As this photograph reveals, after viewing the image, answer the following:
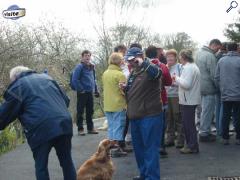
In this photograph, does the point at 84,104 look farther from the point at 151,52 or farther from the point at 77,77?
the point at 151,52

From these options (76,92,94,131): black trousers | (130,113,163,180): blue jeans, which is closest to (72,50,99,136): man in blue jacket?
(76,92,94,131): black trousers

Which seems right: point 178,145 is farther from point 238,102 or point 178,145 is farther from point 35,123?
point 35,123

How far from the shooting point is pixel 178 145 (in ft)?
30.7

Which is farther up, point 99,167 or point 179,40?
point 179,40

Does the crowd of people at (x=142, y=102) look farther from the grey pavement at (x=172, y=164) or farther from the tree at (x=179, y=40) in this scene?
the tree at (x=179, y=40)

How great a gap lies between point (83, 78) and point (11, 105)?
208 inches

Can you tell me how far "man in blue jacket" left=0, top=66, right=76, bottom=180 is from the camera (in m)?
5.88

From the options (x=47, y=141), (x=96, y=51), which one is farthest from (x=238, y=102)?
(x=96, y=51)

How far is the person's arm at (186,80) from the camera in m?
8.66

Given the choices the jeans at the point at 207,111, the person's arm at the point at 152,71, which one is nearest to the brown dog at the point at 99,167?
the person's arm at the point at 152,71

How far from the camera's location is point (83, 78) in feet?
36.5

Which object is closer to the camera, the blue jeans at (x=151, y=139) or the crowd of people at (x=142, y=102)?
the crowd of people at (x=142, y=102)

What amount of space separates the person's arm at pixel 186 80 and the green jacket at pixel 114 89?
0.97 metres

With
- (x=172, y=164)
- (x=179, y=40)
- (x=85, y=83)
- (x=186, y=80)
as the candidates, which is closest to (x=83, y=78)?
(x=85, y=83)
